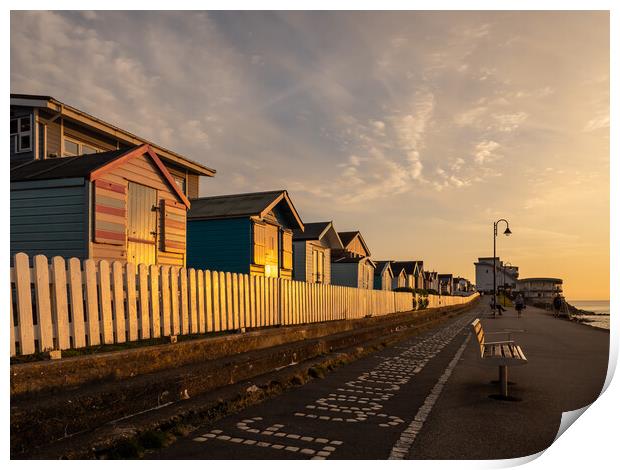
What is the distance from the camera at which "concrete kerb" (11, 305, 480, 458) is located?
4.31 meters

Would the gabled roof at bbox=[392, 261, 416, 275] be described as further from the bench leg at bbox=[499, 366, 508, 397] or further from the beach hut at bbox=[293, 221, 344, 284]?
the bench leg at bbox=[499, 366, 508, 397]

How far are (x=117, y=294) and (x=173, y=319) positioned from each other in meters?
1.39

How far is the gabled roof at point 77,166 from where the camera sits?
1197cm

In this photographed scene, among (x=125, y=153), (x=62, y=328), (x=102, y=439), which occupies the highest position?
(x=125, y=153)

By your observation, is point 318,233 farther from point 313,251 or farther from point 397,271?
point 397,271

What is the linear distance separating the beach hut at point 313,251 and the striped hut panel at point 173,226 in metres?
11.4

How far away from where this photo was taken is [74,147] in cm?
1800

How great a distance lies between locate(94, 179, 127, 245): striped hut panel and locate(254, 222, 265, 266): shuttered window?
26.6 ft

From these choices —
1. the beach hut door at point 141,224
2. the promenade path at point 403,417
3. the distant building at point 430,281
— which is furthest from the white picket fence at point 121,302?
the distant building at point 430,281

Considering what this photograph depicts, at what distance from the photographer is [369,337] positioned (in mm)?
14492

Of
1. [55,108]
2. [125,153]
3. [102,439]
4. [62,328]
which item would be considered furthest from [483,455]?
[55,108]

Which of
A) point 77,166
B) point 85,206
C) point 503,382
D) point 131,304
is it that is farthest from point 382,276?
point 131,304

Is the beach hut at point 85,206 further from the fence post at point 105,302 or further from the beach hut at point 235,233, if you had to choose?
the beach hut at point 235,233

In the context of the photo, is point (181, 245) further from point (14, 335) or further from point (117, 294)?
point (14, 335)
